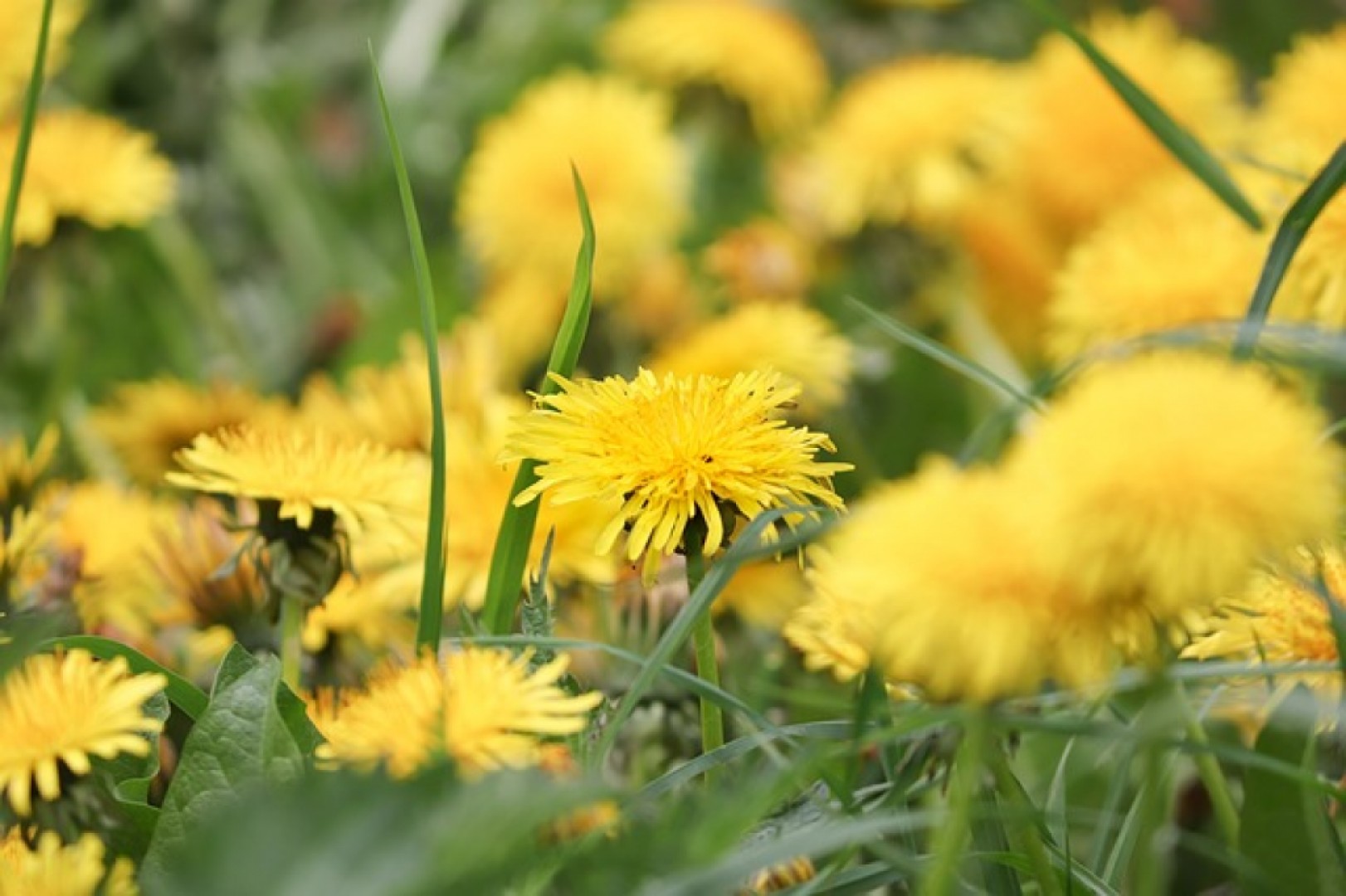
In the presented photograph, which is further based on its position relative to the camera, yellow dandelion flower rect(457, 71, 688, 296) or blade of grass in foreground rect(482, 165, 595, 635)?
yellow dandelion flower rect(457, 71, 688, 296)

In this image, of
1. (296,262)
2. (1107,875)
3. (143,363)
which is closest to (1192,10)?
(296,262)

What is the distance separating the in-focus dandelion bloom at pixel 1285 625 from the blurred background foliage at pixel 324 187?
742 mm

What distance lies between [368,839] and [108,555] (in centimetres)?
54

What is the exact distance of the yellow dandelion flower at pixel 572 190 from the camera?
4.94 feet

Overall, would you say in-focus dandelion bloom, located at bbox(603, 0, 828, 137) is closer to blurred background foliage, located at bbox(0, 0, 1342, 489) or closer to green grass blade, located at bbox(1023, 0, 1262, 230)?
blurred background foliage, located at bbox(0, 0, 1342, 489)

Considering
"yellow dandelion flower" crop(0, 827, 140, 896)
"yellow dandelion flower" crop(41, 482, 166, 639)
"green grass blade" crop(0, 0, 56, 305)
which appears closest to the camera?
"yellow dandelion flower" crop(0, 827, 140, 896)

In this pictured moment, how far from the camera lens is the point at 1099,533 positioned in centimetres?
49

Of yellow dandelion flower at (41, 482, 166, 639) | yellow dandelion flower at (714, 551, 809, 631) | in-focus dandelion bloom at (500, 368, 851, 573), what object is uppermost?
in-focus dandelion bloom at (500, 368, 851, 573)

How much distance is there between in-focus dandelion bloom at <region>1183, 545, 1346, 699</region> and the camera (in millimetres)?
697

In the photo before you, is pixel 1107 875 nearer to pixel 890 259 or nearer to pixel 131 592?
pixel 131 592

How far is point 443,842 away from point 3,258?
1.41ft

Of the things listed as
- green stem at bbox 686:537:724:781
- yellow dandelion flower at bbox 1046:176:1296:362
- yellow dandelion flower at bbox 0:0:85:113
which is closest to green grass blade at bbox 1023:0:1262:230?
yellow dandelion flower at bbox 1046:176:1296:362

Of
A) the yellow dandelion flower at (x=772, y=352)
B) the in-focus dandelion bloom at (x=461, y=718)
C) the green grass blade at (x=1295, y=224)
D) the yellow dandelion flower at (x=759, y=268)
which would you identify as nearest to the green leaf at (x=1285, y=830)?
the green grass blade at (x=1295, y=224)

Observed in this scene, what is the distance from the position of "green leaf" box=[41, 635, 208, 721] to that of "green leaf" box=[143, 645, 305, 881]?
4 centimetres
